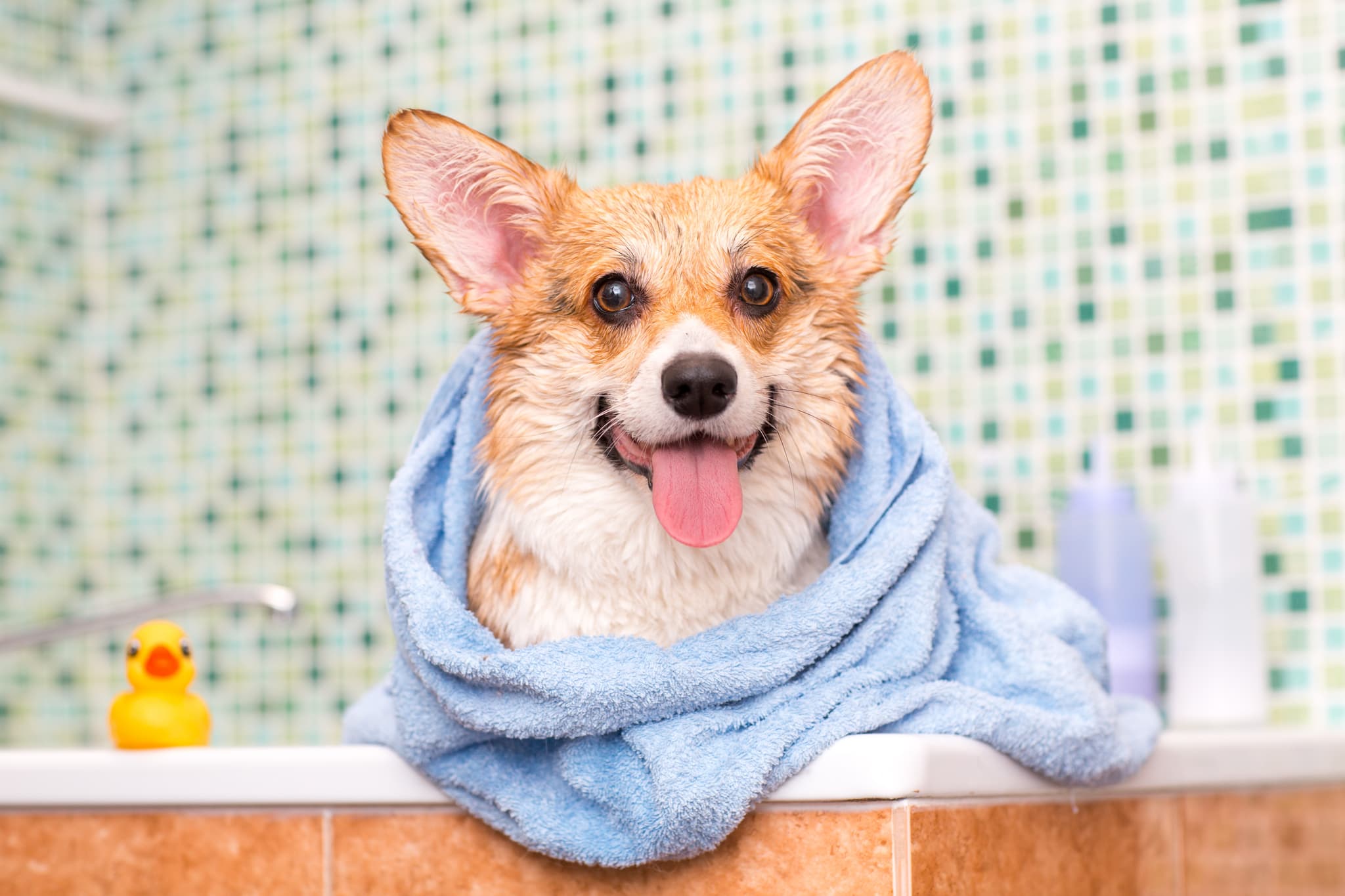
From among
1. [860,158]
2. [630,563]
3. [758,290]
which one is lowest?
[630,563]

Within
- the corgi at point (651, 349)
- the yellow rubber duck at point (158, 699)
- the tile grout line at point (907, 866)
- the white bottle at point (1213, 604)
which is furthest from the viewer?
the white bottle at point (1213, 604)

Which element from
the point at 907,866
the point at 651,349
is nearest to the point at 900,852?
the point at 907,866

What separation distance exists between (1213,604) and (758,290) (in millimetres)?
823

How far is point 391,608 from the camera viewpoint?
109cm

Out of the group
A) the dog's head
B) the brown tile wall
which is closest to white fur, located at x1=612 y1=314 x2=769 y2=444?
the dog's head

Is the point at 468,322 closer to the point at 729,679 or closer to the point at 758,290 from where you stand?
the point at 758,290

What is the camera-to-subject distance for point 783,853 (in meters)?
0.94

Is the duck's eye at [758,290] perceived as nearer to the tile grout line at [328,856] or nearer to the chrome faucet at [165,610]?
the tile grout line at [328,856]

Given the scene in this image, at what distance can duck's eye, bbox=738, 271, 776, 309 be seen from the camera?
1.05 meters

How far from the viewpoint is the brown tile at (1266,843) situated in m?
1.32

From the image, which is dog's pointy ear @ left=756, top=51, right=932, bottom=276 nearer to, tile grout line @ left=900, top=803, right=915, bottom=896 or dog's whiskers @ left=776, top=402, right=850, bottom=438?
dog's whiskers @ left=776, top=402, right=850, bottom=438

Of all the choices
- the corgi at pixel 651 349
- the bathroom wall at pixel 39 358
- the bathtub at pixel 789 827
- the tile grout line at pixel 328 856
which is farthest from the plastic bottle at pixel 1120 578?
the bathroom wall at pixel 39 358

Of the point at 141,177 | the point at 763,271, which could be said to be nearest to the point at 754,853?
the point at 763,271

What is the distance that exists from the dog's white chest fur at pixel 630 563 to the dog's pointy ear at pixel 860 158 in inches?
8.7
